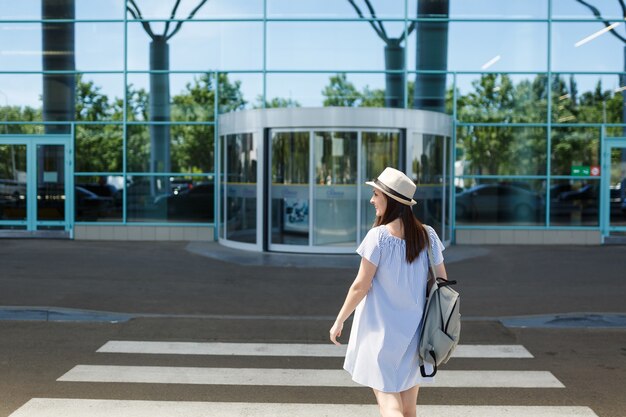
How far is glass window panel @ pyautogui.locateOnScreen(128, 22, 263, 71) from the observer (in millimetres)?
18766

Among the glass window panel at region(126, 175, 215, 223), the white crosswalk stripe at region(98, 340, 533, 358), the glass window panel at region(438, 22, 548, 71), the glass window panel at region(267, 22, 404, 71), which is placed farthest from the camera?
the glass window panel at region(126, 175, 215, 223)

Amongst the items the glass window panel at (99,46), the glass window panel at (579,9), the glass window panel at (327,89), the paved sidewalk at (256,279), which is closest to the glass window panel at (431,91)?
the glass window panel at (327,89)

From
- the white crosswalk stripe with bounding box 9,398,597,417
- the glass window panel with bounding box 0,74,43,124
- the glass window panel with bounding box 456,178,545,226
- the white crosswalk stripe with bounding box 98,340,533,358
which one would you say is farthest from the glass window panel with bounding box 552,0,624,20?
the white crosswalk stripe with bounding box 9,398,597,417

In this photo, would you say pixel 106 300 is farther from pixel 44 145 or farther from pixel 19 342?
pixel 44 145

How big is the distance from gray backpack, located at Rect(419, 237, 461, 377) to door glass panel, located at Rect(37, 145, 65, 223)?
1648 cm

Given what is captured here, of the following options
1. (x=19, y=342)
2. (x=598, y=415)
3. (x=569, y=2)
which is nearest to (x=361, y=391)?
(x=598, y=415)

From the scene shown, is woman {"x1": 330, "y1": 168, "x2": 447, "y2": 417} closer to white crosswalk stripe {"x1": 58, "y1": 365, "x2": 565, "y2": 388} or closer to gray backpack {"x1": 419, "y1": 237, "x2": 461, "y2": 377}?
gray backpack {"x1": 419, "y1": 237, "x2": 461, "y2": 377}

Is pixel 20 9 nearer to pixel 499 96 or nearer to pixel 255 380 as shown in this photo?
pixel 499 96

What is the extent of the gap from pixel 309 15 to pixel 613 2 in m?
7.33

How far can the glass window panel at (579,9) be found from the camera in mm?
18453

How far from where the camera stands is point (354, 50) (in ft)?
61.3

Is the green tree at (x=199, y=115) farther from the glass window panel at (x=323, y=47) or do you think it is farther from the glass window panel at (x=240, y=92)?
the glass window panel at (x=323, y=47)

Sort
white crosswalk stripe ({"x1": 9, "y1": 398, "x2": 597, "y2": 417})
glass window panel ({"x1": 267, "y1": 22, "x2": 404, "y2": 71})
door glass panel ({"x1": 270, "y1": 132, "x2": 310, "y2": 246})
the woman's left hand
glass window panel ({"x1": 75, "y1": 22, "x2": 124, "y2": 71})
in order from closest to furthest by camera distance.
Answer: the woman's left hand → white crosswalk stripe ({"x1": 9, "y1": 398, "x2": 597, "y2": 417}) → door glass panel ({"x1": 270, "y1": 132, "x2": 310, "y2": 246}) → glass window panel ({"x1": 267, "y1": 22, "x2": 404, "y2": 71}) → glass window panel ({"x1": 75, "y1": 22, "x2": 124, "y2": 71})

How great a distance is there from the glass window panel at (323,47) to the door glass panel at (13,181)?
6730 mm
